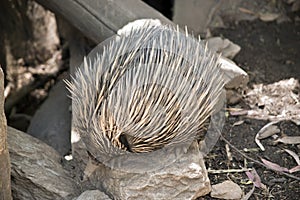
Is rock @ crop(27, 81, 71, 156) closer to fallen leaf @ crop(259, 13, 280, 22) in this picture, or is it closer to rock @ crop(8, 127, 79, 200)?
rock @ crop(8, 127, 79, 200)

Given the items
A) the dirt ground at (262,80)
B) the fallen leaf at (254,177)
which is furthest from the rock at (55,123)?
the fallen leaf at (254,177)

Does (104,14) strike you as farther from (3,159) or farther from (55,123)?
(3,159)

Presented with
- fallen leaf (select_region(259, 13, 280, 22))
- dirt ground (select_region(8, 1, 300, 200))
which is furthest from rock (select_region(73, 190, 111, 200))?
fallen leaf (select_region(259, 13, 280, 22))

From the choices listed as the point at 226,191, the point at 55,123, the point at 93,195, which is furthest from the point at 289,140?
the point at 55,123

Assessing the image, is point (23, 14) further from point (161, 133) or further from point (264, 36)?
point (161, 133)

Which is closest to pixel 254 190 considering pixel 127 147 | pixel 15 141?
pixel 127 147

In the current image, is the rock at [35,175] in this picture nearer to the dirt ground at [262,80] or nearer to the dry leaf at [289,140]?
the dirt ground at [262,80]
